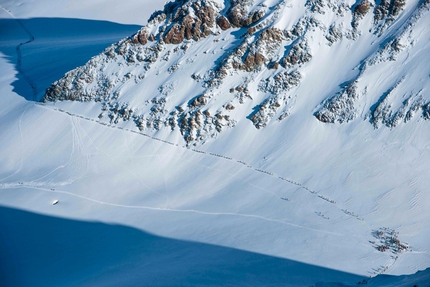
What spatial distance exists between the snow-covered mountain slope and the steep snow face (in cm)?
13

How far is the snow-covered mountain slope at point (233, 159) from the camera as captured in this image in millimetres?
27578

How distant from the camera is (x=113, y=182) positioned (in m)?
36.9

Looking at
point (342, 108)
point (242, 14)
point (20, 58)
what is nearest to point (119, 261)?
point (342, 108)

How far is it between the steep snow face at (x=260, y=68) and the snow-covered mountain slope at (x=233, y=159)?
5.2 inches

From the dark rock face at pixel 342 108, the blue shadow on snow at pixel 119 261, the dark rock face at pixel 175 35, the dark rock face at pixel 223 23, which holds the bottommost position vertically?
the blue shadow on snow at pixel 119 261

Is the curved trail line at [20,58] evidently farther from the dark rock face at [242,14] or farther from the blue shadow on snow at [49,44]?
the dark rock face at [242,14]

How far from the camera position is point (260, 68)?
39.9m

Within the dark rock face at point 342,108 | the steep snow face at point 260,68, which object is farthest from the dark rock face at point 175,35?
the dark rock face at point 342,108

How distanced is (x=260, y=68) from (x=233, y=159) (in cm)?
885

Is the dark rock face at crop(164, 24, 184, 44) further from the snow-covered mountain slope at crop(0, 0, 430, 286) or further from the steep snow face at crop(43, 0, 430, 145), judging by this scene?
the snow-covered mountain slope at crop(0, 0, 430, 286)

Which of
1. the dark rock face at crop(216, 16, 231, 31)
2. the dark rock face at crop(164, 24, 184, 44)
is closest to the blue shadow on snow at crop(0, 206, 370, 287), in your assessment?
the dark rock face at crop(164, 24, 184, 44)

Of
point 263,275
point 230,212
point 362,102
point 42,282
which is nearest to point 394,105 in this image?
point 362,102

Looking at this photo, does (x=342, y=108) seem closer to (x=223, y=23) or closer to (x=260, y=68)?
(x=260, y=68)

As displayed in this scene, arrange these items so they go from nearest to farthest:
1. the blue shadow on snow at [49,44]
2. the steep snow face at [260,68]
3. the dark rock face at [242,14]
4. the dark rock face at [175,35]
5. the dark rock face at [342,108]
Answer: the dark rock face at [342,108] → the steep snow face at [260,68] → the dark rock face at [242,14] → the dark rock face at [175,35] → the blue shadow on snow at [49,44]
